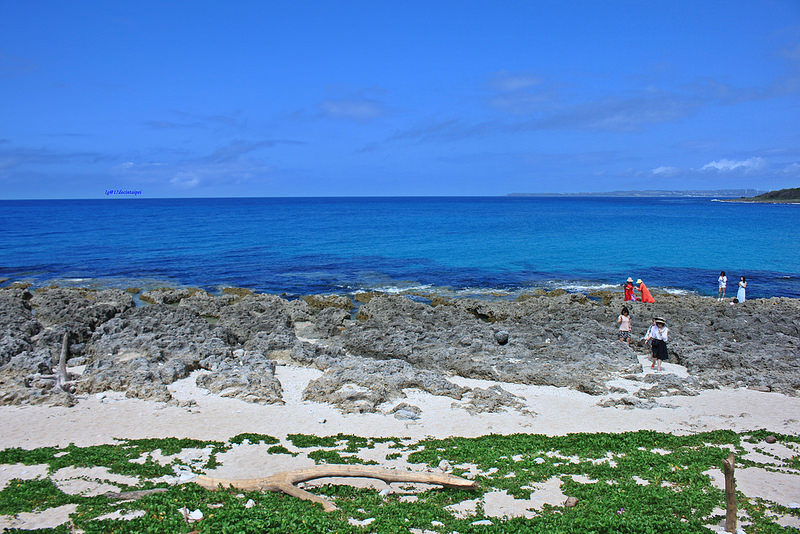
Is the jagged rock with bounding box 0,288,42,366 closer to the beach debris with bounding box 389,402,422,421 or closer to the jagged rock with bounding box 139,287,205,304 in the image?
the jagged rock with bounding box 139,287,205,304

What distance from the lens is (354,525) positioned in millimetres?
9227

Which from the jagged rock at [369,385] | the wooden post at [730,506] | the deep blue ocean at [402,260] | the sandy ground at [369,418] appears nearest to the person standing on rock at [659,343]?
the sandy ground at [369,418]

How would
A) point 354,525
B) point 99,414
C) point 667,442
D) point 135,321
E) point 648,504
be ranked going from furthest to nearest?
point 135,321, point 99,414, point 667,442, point 648,504, point 354,525

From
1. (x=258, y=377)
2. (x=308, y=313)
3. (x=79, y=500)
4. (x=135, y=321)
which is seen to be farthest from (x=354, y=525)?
(x=308, y=313)

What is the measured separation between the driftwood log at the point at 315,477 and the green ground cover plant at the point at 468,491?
201 millimetres

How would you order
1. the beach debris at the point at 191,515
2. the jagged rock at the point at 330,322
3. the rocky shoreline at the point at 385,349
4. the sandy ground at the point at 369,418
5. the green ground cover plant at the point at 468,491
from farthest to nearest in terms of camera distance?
the jagged rock at the point at 330,322 < the rocky shoreline at the point at 385,349 < the sandy ground at the point at 369,418 < the beach debris at the point at 191,515 < the green ground cover plant at the point at 468,491

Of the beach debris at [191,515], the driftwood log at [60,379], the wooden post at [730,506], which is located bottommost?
the driftwood log at [60,379]

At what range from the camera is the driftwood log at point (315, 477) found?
35.1ft

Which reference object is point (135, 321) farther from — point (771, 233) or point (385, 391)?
point (771, 233)

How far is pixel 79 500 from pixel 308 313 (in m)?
19.2

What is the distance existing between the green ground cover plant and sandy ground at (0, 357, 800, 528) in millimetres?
868

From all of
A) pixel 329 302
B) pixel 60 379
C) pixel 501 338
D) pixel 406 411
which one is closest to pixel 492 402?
pixel 406 411

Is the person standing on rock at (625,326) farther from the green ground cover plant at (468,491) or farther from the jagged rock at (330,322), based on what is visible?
the jagged rock at (330,322)

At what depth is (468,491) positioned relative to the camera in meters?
10.7
